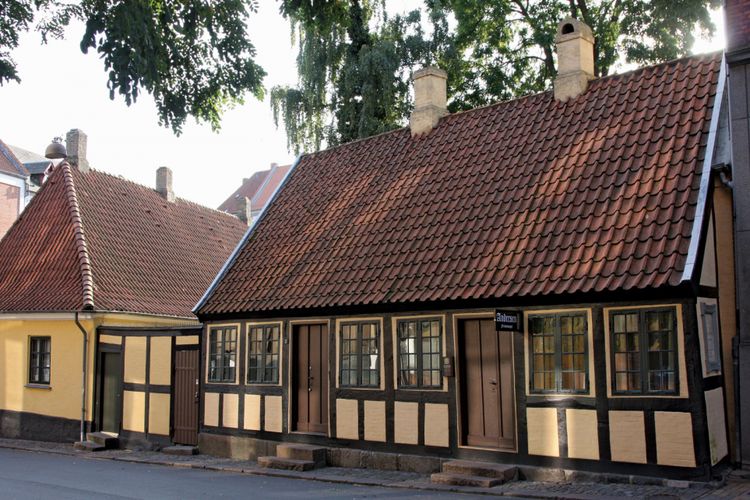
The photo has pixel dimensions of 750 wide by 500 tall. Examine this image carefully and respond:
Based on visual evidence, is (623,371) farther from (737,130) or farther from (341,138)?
→ (341,138)

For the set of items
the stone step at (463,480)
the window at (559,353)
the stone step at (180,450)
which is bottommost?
the stone step at (180,450)

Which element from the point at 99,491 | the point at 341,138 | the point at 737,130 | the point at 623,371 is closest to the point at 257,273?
the point at 99,491

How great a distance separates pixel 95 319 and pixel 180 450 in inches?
183

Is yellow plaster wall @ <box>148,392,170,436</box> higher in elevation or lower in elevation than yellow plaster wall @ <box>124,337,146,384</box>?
lower

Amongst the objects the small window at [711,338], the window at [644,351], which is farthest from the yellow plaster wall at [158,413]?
the small window at [711,338]

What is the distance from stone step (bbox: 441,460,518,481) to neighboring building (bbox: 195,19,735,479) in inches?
8.8

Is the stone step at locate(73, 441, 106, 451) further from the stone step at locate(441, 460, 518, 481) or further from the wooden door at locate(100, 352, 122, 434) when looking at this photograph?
the stone step at locate(441, 460, 518, 481)

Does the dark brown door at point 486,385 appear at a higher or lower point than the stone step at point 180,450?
higher

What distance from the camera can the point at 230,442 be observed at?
1555 centimetres

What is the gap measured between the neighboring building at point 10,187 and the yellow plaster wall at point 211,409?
2855cm

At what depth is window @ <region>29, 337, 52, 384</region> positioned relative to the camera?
20.0 metres

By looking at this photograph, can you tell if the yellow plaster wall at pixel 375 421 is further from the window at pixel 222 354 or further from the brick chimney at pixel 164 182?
the brick chimney at pixel 164 182

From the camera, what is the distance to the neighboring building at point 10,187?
40172 millimetres

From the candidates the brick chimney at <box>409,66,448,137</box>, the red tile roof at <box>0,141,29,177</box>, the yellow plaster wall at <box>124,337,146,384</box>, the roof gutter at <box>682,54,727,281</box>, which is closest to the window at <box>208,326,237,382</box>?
the yellow plaster wall at <box>124,337,146,384</box>
